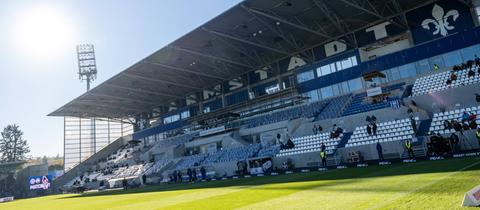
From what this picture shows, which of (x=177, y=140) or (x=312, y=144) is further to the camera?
(x=177, y=140)

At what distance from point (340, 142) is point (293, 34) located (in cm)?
1567

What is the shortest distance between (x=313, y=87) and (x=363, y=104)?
32.5 ft

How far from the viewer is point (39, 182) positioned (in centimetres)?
5200

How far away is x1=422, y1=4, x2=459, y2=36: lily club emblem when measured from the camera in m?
30.8

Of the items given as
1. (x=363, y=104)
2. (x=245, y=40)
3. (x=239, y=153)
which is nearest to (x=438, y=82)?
(x=363, y=104)

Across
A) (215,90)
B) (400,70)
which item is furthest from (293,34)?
(215,90)

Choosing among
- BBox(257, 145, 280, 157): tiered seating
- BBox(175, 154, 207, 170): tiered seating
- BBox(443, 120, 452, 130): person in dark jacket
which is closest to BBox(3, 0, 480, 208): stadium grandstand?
BBox(443, 120, 452, 130): person in dark jacket

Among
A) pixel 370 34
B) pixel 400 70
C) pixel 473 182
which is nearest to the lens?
pixel 473 182

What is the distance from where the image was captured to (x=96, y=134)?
70188 millimetres

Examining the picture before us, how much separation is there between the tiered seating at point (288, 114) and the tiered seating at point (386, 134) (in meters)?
11.1

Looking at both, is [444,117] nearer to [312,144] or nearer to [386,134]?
[386,134]

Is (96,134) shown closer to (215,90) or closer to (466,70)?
(215,90)

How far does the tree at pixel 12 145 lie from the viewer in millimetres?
78562

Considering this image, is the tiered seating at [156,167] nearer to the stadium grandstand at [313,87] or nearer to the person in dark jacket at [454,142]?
the stadium grandstand at [313,87]
